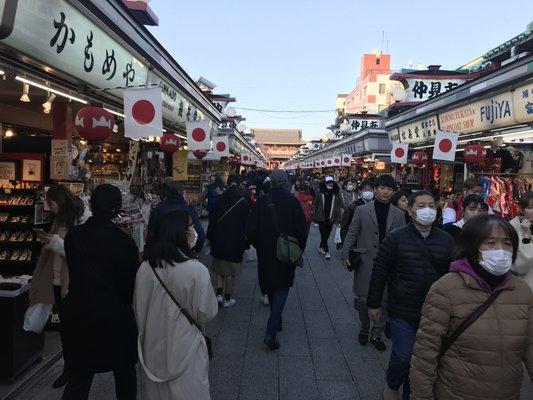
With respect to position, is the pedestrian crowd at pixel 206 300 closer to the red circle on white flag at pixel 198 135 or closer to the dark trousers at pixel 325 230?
the dark trousers at pixel 325 230

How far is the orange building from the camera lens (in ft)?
199

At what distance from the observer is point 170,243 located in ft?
8.84

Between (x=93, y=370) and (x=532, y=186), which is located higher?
(x=532, y=186)

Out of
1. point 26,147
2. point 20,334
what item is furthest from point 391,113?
point 20,334

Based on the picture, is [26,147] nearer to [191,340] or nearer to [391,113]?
[191,340]

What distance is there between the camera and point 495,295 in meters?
2.25

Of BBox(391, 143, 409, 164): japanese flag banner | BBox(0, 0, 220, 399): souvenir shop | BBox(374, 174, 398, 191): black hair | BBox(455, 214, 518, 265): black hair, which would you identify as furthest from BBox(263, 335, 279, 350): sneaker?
BBox(391, 143, 409, 164): japanese flag banner

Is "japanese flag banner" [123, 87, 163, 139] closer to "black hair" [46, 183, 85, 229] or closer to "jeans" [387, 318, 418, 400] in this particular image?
"black hair" [46, 183, 85, 229]

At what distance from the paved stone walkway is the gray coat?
756mm

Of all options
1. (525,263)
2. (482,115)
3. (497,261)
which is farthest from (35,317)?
(482,115)

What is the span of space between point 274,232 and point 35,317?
2.58 meters

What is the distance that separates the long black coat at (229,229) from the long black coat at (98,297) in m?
3.27

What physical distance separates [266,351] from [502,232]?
333 cm

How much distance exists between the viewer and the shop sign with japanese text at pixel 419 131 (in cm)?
1277
